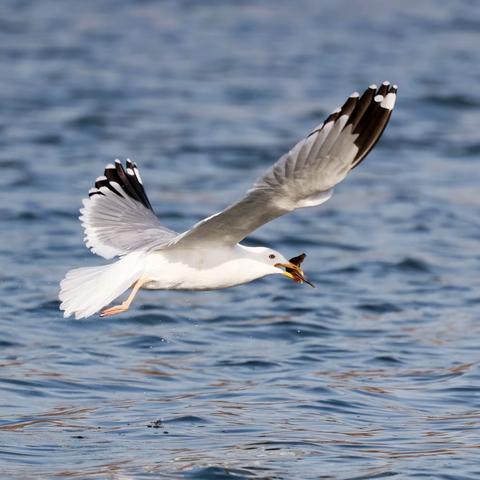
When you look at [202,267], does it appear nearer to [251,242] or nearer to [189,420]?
[189,420]

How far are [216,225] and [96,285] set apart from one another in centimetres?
73

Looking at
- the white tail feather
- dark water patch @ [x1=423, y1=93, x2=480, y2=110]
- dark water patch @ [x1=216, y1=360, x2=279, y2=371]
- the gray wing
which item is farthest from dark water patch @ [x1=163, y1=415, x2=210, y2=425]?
dark water patch @ [x1=423, y1=93, x2=480, y2=110]

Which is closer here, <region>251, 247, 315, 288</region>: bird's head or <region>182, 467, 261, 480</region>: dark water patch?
<region>182, 467, 261, 480</region>: dark water patch

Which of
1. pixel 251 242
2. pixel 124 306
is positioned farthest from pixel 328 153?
pixel 251 242

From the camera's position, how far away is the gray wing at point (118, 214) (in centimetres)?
843

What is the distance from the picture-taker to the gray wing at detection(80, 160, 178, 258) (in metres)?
8.43

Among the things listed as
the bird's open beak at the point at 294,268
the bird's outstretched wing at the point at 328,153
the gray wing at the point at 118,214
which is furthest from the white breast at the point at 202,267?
the bird's outstretched wing at the point at 328,153

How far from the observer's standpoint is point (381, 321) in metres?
10.5

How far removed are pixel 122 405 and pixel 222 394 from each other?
0.66 meters

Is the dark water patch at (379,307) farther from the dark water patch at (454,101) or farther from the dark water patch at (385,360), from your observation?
the dark water patch at (454,101)

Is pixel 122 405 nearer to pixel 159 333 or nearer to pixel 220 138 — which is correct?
pixel 159 333

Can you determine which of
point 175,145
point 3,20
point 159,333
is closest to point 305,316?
point 159,333

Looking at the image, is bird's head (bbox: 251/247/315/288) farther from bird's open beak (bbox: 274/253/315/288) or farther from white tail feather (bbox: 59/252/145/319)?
white tail feather (bbox: 59/252/145/319)

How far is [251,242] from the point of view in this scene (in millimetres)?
13227
